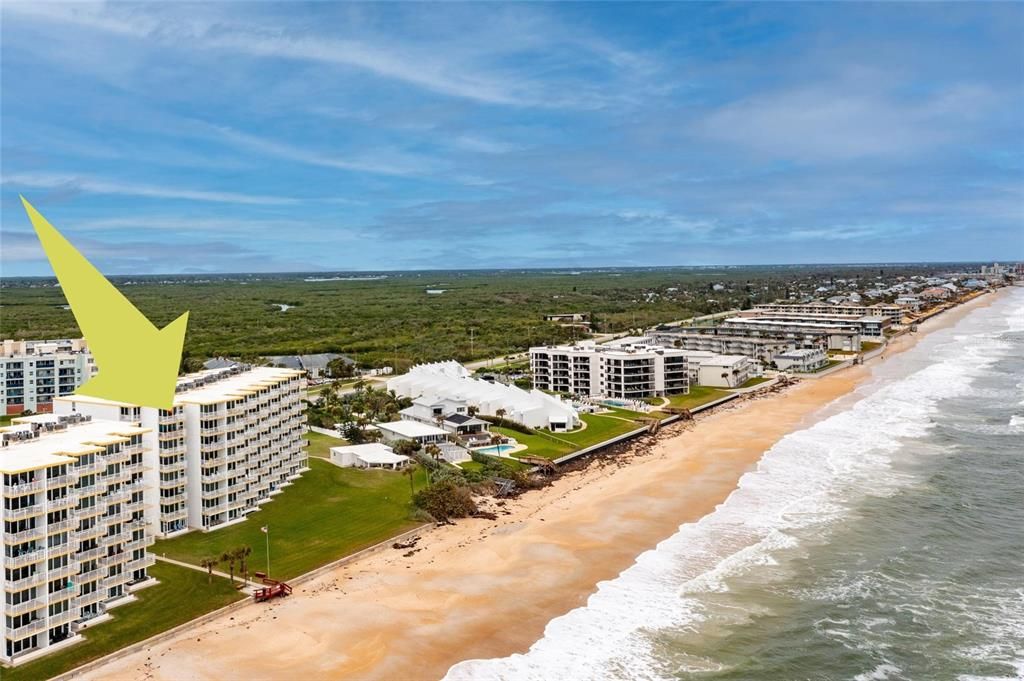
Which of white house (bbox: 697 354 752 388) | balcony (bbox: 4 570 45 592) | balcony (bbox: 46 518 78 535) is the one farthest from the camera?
white house (bbox: 697 354 752 388)

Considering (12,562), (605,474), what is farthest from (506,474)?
(12,562)

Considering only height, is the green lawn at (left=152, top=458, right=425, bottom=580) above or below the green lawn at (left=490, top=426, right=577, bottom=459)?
below

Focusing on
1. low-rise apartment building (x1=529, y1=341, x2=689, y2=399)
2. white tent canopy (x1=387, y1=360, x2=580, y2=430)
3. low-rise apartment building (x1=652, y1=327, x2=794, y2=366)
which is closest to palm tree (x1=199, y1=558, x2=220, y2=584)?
white tent canopy (x1=387, y1=360, x2=580, y2=430)

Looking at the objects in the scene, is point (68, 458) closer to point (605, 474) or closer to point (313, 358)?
point (605, 474)

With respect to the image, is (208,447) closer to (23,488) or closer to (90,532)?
(90,532)

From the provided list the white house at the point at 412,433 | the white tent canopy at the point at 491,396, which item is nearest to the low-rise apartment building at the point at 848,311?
the white tent canopy at the point at 491,396

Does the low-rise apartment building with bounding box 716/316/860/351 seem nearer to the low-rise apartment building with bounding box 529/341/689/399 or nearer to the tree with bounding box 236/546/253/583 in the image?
the low-rise apartment building with bounding box 529/341/689/399

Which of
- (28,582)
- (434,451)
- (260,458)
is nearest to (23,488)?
(28,582)
